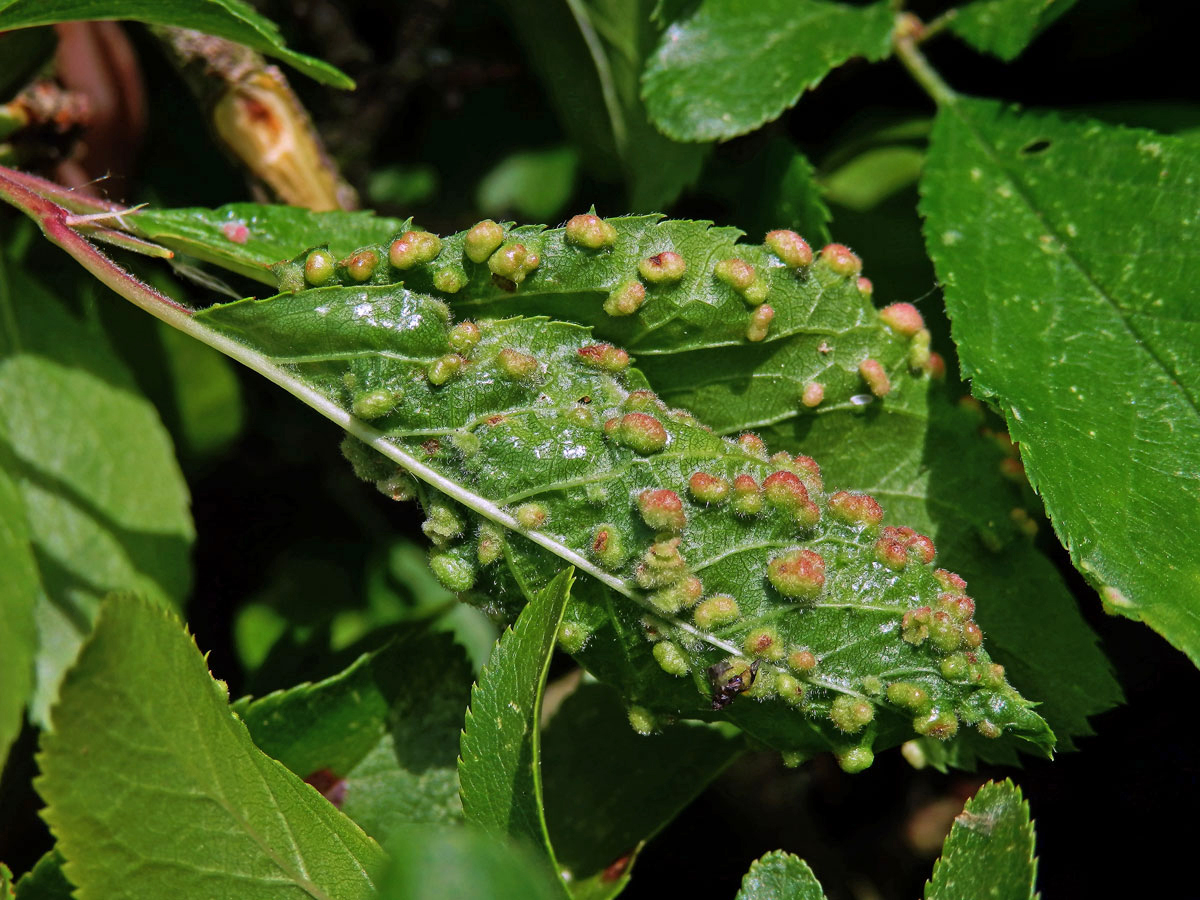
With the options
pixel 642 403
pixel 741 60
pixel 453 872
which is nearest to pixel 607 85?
pixel 741 60

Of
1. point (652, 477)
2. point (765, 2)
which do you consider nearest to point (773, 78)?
point (765, 2)

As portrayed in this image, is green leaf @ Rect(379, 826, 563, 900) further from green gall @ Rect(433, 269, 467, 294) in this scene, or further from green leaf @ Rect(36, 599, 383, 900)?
green gall @ Rect(433, 269, 467, 294)

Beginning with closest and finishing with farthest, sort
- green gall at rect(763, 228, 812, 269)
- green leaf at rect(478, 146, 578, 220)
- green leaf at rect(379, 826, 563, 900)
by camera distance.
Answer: green leaf at rect(379, 826, 563, 900)
green gall at rect(763, 228, 812, 269)
green leaf at rect(478, 146, 578, 220)

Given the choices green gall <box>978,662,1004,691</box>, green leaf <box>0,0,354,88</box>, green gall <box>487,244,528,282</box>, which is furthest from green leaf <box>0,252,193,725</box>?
green gall <box>978,662,1004,691</box>

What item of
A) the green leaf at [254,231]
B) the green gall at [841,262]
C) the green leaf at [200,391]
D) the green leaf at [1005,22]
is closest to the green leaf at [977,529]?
the green gall at [841,262]

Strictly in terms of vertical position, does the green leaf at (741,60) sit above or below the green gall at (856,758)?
above

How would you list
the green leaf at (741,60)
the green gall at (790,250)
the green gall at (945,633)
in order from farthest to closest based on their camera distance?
1. the green leaf at (741,60)
2. the green gall at (790,250)
3. the green gall at (945,633)

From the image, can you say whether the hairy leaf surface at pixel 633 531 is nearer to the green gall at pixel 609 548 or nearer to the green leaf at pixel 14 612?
the green gall at pixel 609 548
